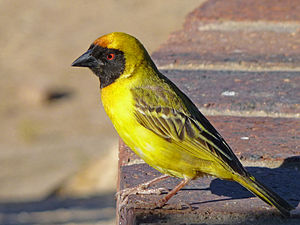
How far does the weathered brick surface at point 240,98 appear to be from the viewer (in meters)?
2.71

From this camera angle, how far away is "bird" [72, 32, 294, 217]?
117 inches

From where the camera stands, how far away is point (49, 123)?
9070mm

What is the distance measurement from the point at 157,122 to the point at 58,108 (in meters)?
6.52

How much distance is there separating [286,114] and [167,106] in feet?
2.03

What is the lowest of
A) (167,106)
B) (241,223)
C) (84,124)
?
(84,124)

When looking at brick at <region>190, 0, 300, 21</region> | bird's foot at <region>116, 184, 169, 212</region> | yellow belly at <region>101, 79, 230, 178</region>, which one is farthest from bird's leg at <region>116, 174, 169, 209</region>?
brick at <region>190, 0, 300, 21</region>

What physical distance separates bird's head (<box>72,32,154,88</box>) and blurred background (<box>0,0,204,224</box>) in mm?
1978

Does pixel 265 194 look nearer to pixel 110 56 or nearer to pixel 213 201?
pixel 213 201

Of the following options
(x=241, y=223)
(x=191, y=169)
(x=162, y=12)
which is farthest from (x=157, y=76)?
(x=162, y=12)

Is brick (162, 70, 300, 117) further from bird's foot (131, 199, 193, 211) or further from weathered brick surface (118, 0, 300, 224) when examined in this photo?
bird's foot (131, 199, 193, 211)

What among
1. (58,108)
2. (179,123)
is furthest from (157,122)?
(58,108)

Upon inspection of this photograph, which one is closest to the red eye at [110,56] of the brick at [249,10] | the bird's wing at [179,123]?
the bird's wing at [179,123]

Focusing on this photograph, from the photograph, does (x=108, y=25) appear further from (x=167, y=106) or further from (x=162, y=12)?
(x=167, y=106)

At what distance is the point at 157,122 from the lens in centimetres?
317
